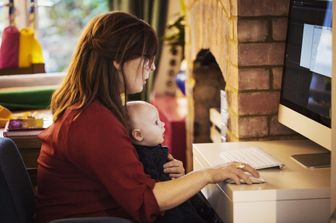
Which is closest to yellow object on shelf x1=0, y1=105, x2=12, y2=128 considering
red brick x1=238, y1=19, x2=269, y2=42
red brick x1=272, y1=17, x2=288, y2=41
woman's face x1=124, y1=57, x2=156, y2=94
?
woman's face x1=124, y1=57, x2=156, y2=94

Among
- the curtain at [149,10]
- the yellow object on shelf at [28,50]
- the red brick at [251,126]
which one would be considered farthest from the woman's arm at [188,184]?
the curtain at [149,10]

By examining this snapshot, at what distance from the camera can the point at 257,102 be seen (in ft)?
7.61

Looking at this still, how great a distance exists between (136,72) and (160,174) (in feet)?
1.07

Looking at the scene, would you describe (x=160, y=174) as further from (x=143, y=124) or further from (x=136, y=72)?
(x=136, y=72)

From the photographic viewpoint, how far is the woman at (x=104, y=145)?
1.63m

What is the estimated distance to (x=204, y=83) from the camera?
3191 mm

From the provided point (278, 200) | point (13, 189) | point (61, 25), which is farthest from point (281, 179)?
point (61, 25)

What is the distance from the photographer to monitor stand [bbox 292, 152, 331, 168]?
196 cm

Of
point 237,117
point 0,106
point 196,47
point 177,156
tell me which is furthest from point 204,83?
point 0,106

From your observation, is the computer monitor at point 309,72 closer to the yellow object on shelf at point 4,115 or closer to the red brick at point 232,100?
the red brick at point 232,100

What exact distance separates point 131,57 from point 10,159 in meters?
0.44

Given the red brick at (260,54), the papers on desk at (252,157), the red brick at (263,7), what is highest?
the red brick at (263,7)

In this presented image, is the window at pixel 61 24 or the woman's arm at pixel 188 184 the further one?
the window at pixel 61 24

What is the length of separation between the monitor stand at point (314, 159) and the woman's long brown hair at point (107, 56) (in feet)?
1.98
